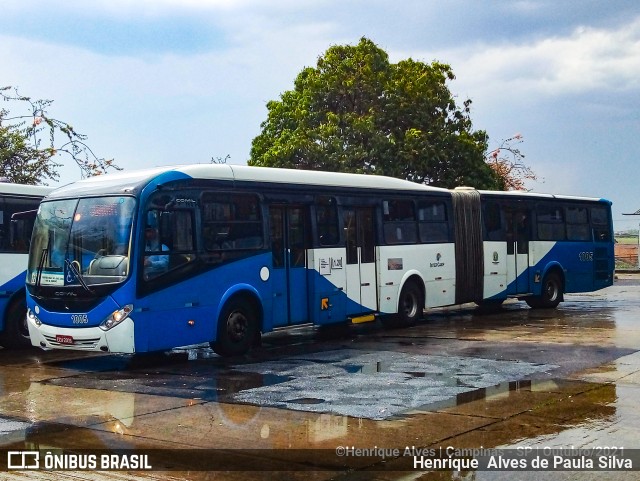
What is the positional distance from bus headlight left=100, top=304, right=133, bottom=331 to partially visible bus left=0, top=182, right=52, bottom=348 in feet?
12.0

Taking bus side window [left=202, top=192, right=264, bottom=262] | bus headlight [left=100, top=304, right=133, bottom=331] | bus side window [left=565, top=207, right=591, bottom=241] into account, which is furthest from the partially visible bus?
bus side window [left=565, top=207, right=591, bottom=241]

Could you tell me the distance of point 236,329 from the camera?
48.8ft

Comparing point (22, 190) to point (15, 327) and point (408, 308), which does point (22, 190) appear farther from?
point (408, 308)

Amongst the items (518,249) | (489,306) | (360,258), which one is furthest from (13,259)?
(489,306)

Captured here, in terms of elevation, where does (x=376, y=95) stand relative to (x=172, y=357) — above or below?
above

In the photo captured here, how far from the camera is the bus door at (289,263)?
1580cm

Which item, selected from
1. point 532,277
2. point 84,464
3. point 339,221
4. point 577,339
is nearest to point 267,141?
point 532,277

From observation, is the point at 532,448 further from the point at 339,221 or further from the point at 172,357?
the point at 339,221

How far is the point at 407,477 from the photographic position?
7047mm

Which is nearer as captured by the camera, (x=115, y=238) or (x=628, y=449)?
(x=628, y=449)

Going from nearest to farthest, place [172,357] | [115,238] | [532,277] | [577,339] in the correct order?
1. [115,238]
2. [172,357]
3. [577,339]
4. [532,277]

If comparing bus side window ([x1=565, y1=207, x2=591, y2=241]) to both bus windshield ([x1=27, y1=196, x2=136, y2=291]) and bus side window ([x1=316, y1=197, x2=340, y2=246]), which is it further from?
bus windshield ([x1=27, y1=196, x2=136, y2=291])

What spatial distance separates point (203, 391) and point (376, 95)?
26.8 metres

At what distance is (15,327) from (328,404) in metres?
8.22
